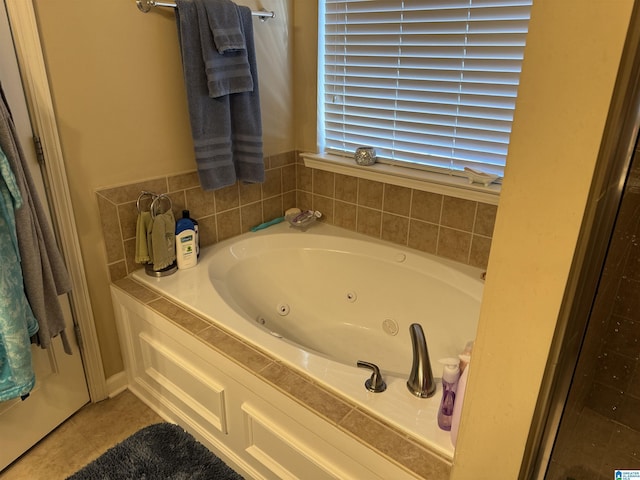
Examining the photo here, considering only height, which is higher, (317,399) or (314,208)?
(314,208)

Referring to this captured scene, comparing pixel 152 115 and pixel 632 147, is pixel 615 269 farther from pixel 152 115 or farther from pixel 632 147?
pixel 152 115

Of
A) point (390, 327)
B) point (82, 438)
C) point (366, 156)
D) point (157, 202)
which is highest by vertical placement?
point (366, 156)

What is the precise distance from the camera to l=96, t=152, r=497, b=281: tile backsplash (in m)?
1.94

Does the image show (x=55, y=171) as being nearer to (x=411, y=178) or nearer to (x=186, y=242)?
(x=186, y=242)

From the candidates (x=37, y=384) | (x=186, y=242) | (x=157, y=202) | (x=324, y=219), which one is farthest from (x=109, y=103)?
(x=324, y=219)

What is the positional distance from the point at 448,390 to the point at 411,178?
115cm

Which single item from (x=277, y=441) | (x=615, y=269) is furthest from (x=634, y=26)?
Result: (x=277, y=441)

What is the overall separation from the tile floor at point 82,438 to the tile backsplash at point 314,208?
58cm

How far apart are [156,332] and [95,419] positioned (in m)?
0.52

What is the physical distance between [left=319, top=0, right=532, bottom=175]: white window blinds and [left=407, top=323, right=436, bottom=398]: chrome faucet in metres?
0.99

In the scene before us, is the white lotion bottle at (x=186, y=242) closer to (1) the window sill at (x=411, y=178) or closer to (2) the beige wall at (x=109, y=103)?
(2) the beige wall at (x=109, y=103)

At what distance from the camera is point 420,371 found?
1331 millimetres

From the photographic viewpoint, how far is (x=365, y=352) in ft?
7.22

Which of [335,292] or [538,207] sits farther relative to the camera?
[335,292]
